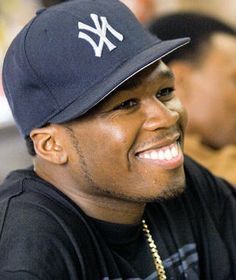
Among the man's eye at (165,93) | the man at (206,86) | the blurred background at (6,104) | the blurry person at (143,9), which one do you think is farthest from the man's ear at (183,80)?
the man's eye at (165,93)

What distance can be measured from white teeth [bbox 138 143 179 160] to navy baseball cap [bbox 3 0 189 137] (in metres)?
0.14

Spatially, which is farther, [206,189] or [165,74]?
[206,189]

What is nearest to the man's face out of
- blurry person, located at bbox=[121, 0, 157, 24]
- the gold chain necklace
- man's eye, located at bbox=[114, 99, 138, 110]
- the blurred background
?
man's eye, located at bbox=[114, 99, 138, 110]

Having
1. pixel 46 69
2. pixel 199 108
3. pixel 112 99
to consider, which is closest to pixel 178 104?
pixel 112 99

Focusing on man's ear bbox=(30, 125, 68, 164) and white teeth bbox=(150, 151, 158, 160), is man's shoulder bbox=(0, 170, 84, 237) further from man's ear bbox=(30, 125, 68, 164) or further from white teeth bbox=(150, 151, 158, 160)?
white teeth bbox=(150, 151, 158, 160)

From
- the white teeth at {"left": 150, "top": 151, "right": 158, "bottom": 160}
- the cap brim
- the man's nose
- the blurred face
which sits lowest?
the blurred face

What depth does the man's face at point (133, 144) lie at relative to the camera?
102 cm

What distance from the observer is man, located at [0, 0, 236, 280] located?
0.99 meters

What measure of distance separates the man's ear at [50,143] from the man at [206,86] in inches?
34.8

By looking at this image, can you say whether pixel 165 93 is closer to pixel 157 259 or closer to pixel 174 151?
pixel 174 151

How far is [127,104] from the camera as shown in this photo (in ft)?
3.38

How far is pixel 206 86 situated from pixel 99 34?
3.18ft

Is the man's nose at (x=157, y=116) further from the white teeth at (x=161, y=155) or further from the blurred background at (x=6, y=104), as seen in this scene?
the blurred background at (x=6, y=104)

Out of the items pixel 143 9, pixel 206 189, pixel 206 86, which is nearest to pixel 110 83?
pixel 206 189
